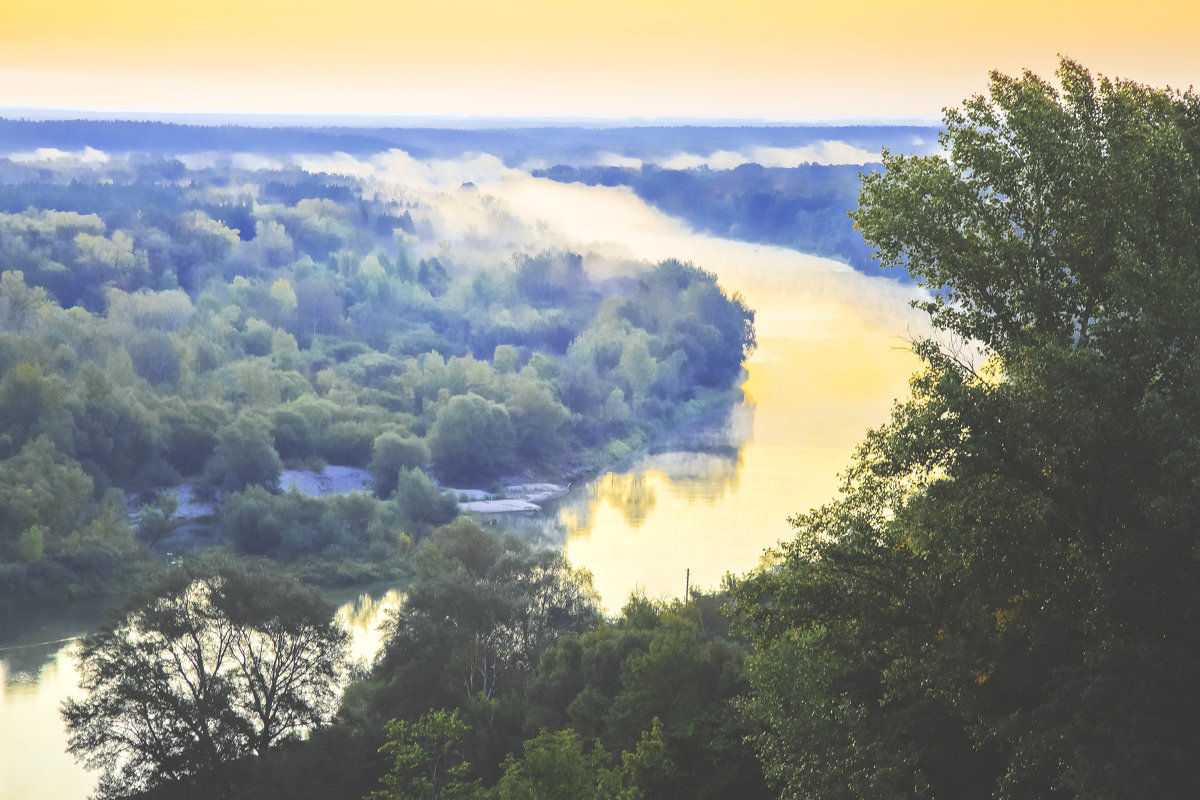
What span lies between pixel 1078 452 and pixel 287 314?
5863cm

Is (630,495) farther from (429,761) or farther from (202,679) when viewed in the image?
(429,761)

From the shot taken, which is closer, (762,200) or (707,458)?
(707,458)

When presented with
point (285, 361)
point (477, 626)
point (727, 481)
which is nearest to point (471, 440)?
point (727, 481)

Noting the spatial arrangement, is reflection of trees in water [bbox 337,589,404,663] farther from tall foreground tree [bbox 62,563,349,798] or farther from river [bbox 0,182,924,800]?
tall foreground tree [bbox 62,563,349,798]

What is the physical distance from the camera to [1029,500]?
6.32 metres

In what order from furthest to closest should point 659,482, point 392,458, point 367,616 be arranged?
point 392,458 < point 659,482 < point 367,616

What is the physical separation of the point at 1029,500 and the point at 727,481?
97.6 feet

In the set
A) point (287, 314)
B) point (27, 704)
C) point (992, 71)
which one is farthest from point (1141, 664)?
point (287, 314)

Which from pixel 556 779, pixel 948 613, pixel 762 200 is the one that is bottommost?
pixel 762 200

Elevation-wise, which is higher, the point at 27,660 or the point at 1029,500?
the point at 1029,500

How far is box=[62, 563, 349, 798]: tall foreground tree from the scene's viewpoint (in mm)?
14320

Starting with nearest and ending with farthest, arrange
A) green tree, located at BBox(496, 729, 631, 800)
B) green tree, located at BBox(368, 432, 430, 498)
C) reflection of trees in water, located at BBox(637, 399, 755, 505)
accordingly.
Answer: green tree, located at BBox(496, 729, 631, 800)
reflection of trees in water, located at BBox(637, 399, 755, 505)
green tree, located at BBox(368, 432, 430, 498)

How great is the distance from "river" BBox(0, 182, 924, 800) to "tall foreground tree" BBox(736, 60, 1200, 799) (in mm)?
691

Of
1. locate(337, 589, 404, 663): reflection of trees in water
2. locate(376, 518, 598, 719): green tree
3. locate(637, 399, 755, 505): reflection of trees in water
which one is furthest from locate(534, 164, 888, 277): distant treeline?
locate(376, 518, 598, 719): green tree
